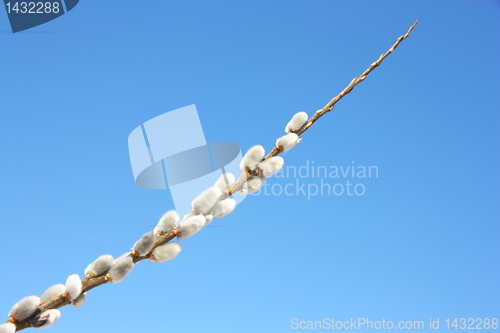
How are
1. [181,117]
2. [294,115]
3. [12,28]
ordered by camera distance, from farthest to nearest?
[12,28] < [181,117] < [294,115]

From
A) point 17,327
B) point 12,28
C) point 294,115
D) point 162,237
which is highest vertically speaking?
point 12,28

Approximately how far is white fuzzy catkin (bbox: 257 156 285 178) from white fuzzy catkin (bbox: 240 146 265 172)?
0.06 ft

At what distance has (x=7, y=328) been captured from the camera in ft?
2.69

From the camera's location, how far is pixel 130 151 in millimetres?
2371

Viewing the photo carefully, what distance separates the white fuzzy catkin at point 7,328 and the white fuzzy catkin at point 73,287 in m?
0.13

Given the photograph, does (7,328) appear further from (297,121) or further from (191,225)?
(297,121)

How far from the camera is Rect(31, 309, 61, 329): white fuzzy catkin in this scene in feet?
2.89

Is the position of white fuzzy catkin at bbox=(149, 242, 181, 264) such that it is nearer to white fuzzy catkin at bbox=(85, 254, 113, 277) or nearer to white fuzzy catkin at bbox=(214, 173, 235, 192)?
white fuzzy catkin at bbox=(85, 254, 113, 277)

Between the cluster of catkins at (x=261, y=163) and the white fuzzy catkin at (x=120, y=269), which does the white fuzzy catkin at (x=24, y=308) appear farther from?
the cluster of catkins at (x=261, y=163)

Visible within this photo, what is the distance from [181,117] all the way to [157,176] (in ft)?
1.62

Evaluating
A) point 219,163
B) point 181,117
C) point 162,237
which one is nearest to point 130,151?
point 181,117

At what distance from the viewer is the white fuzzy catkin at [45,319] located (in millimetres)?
880

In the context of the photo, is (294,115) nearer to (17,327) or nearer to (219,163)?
(17,327)

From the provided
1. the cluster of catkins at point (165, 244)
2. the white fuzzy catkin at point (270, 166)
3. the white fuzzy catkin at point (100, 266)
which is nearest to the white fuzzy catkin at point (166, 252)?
the cluster of catkins at point (165, 244)
